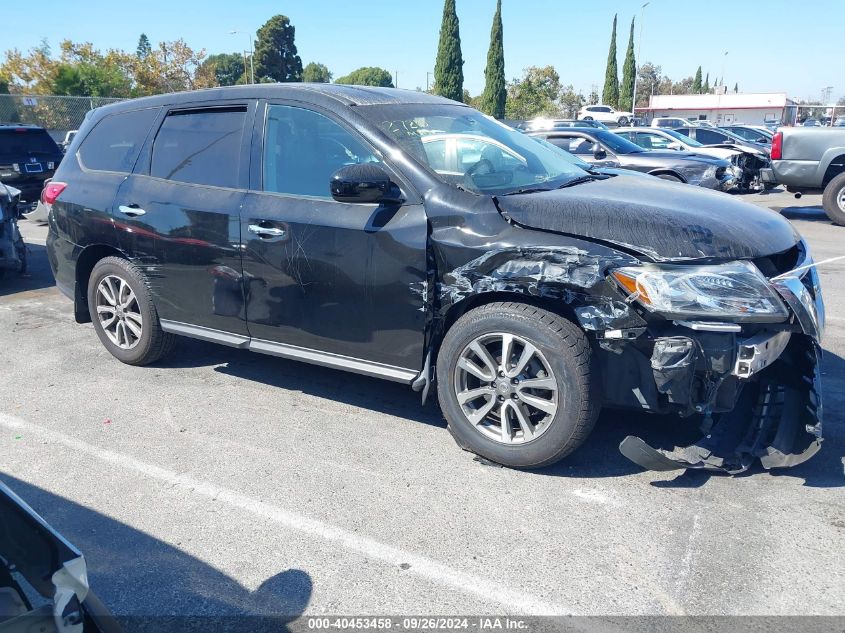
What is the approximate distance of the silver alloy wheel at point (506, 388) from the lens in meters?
3.49

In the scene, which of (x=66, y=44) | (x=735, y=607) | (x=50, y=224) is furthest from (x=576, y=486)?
(x=66, y=44)

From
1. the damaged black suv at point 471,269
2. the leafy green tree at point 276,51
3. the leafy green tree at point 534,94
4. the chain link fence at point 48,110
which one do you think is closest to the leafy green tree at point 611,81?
the leafy green tree at point 534,94

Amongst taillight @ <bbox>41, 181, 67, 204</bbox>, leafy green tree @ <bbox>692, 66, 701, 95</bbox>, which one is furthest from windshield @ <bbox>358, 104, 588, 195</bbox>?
leafy green tree @ <bbox>692, 66, 701, 95</bbox>

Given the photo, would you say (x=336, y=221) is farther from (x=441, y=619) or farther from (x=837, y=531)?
(x=837, y=531)

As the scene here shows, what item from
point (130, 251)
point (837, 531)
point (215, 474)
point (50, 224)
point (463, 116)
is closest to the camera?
point (837, 531)

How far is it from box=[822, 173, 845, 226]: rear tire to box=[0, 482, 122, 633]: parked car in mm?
12564

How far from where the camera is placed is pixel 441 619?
2.60 meters

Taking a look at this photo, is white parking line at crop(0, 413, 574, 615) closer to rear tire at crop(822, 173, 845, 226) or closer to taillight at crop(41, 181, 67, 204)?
taillight at crop(41, 181, 67, 204)

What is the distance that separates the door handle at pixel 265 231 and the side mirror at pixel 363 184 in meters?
0.54

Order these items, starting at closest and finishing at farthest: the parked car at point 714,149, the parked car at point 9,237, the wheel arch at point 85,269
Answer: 1. the wheel arch at point 85,269
2. the parked car at point 9,237
3. the parked car at point 714,149

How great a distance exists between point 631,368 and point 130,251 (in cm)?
351

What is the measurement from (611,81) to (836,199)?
59240 millimetres

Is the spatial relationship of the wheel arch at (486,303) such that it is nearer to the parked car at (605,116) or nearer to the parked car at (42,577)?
the parked car at (42,577)

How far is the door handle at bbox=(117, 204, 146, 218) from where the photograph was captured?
481 centimetres
